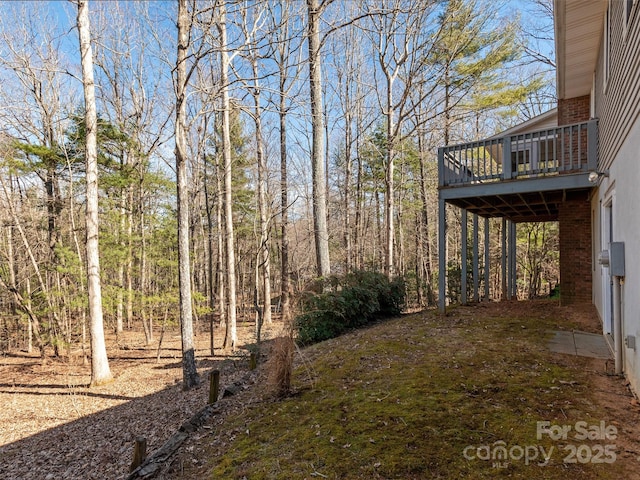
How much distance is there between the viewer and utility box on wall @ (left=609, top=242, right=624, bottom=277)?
4.11 meters

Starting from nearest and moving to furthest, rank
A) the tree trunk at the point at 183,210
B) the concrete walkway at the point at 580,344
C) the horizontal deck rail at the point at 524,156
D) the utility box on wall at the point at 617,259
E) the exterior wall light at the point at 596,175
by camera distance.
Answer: the utility box on wall at the point at 617,259 → the concrete walkway at the point at 580,344 → the exterior wall light at the point at 596,175 → the horizontal deck rail at the point at 524,156 → the tree trunk at the point at 183,210

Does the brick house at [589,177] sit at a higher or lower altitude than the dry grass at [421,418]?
higher

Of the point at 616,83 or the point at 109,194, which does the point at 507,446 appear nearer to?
the point at 616,83

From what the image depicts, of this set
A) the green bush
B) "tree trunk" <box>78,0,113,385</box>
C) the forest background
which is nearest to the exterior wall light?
the green bush

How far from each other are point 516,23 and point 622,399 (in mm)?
14741

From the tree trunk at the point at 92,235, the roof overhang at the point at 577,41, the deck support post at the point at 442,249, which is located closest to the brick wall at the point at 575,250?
the roof overhang at the point at 577,41

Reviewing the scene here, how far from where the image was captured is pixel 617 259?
416 centimetres

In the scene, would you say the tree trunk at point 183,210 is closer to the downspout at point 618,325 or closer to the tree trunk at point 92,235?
the tree trunk at point 92,235

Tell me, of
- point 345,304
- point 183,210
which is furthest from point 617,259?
point 183,210

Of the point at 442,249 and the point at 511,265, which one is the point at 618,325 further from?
the point at 511,265

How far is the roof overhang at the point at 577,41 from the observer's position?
6.08 metres

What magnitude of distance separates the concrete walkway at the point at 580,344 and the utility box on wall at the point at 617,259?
59.5 inches

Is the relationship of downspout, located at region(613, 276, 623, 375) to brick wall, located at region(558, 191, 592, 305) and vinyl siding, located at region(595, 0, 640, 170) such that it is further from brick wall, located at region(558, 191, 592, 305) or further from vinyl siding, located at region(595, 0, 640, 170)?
brick wall, located at region(558, 191, 592, 305)

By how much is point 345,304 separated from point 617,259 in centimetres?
557
